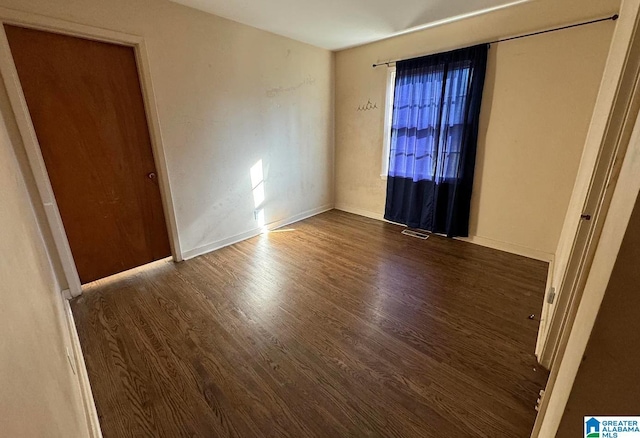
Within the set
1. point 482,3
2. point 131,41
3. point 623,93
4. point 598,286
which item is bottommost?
point 598,286

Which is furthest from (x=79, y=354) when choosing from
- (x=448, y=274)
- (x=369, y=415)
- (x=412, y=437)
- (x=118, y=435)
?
(x=448, y=274)

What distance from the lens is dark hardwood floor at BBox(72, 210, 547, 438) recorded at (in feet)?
4.41

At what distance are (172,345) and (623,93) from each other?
2681mm

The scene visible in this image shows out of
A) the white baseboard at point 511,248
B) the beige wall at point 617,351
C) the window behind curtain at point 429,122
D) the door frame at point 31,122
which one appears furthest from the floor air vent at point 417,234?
the beige wall at point 617,351

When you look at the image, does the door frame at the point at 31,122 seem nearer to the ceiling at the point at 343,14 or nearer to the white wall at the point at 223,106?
the white wall at the point at 223,106

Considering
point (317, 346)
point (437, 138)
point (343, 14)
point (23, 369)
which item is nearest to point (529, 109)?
point (437, 138)

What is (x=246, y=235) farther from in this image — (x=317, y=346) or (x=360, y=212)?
(x=317, y=346)

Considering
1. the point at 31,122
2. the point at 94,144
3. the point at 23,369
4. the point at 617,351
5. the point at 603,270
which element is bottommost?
the point at 23,369

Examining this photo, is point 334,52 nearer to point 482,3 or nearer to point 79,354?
point 482,3

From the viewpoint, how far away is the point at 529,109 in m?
2.62

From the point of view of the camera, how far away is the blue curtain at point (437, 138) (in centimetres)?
290

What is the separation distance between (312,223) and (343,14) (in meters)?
2.51

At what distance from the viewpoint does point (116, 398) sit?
145 cm

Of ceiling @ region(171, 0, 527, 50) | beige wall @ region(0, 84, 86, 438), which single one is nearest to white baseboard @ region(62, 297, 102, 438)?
beige wall @ region(0, 84, 86, 438)
